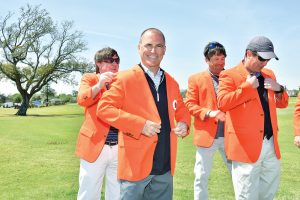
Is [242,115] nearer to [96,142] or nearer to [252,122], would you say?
[252,122]

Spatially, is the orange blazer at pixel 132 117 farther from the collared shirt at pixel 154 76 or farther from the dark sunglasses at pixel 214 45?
the dark sunglasses at pixel 214 45

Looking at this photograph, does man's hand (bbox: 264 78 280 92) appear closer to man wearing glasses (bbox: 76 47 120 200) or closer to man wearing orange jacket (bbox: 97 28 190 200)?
man wearing orange jacket (bbox: 97 28 190 200)

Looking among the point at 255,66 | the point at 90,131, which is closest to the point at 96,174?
the point at 90,131

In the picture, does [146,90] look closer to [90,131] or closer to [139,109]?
[139,109]

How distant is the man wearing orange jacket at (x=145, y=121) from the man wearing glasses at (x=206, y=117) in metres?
2.05

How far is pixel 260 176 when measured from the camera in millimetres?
4996

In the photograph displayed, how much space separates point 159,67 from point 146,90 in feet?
1.28

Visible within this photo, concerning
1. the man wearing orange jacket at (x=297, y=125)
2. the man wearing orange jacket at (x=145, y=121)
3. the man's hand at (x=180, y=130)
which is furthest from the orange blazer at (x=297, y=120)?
the man's hand at (x=180, y=130)

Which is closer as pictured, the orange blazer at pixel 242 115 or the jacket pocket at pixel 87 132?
the orange blazer at pixel 242 115

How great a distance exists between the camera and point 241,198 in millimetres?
4965

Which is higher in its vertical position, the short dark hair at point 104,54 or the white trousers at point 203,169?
the short dark hair at point 104,54

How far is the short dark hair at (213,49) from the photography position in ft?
21.0

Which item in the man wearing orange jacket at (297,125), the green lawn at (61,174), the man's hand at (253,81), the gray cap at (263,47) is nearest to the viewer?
the man's hand at (253,81)

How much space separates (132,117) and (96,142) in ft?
4.40
